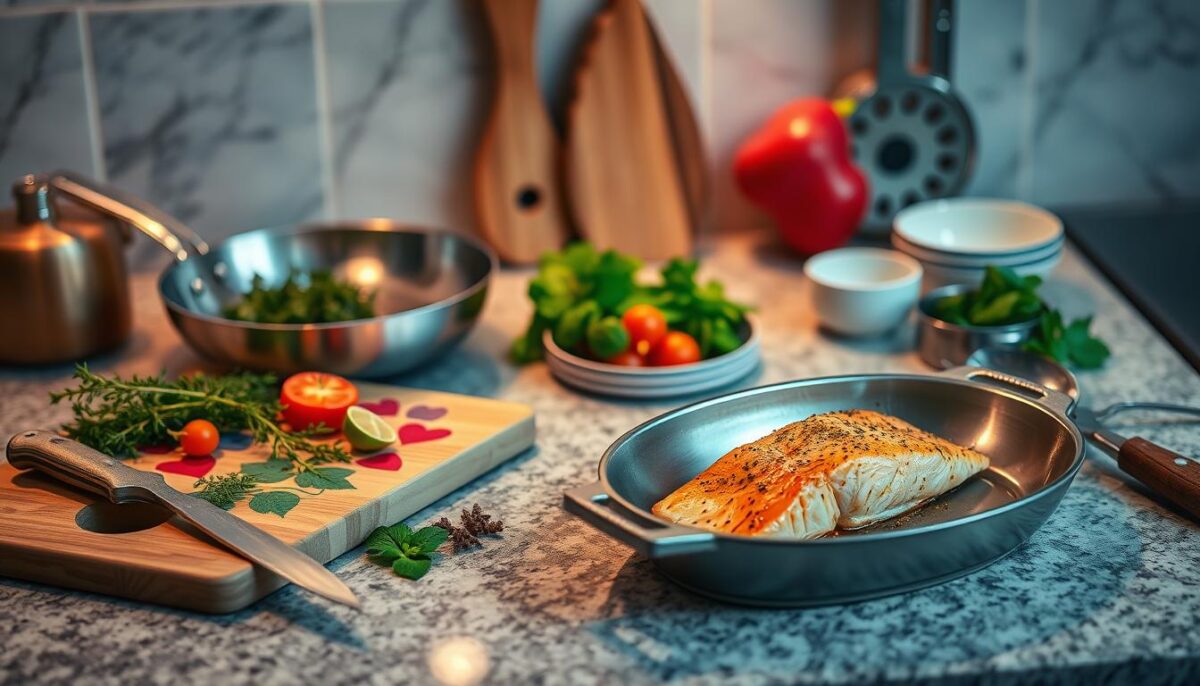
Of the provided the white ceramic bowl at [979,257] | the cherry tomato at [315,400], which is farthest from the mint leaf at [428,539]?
the white ceramic bowl at [979,257]

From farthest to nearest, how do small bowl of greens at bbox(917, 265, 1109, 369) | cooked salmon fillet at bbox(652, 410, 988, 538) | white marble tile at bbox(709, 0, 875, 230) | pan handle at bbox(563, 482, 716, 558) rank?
white marble tile at bbox(709, 0, 875, 230) < small bowl of greens at bbox(917, 265, 1109, 369) < cooked salmon fillet at bbox(652, 410, 988, 538) < pan handle at bbox(563, 482, 716, 558)

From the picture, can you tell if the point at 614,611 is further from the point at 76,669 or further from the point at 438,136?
the point at 438,136

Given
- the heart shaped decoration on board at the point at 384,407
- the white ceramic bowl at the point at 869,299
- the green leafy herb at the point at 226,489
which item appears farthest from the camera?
the white ceramic bowl at the point at 869,299

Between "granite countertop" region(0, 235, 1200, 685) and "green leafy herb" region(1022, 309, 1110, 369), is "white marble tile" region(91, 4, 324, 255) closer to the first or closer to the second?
"granite countertop" region(0, 235, 1200, 685)

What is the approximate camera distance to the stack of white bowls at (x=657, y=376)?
136 cm

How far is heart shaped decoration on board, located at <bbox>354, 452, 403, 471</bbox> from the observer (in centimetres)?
114

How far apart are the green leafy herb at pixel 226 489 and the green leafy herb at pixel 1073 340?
85cm

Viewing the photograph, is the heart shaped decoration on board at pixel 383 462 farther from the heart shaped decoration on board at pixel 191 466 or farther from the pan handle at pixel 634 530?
the pan handle at pixel 634 530

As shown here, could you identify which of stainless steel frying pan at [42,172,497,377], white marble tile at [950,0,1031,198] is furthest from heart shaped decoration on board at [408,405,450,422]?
white marble tile at [950,0,1031,198]

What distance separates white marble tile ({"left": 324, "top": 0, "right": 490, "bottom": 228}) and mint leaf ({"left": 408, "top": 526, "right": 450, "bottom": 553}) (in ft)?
2.88

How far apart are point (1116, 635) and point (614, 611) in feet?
1.20

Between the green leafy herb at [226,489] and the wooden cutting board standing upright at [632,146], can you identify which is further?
the wooden cutting board standing upright at [632,146]

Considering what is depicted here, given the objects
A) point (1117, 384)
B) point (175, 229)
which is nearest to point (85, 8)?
point (175, 229)

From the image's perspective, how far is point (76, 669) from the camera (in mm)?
888
